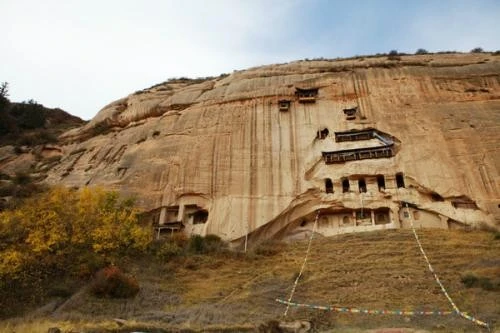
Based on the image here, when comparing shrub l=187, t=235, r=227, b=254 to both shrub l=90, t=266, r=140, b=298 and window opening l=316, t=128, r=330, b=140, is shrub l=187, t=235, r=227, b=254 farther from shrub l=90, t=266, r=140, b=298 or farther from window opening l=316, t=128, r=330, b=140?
window opening l=316, t=128, r=330, b=140

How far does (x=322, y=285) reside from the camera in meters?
18.6

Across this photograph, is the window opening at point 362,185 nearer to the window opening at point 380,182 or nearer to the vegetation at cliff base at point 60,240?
the window opening at point 380,182

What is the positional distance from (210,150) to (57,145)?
52.1ft

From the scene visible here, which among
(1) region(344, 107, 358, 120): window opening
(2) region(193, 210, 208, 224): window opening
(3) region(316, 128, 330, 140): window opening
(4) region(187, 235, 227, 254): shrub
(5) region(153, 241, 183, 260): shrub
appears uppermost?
(1) region(344, 107, 358, 120): window opening

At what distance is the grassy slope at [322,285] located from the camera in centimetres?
1532

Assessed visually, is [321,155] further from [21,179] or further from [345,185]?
[21,179]

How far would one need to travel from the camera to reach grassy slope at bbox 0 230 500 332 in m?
15.3

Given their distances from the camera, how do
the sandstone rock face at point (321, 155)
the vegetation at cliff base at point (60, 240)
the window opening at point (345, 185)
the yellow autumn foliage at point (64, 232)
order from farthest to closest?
the window opening at point (345, 185)
the sandstone rock face at point (321, 155)
the yellow autumn foliage at point (64, 232)
the vegetation at cliff base at point (60, 240)

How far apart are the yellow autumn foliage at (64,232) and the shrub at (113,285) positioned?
8.79 feet

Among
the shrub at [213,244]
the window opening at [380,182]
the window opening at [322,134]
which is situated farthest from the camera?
the window opening at [322,134]

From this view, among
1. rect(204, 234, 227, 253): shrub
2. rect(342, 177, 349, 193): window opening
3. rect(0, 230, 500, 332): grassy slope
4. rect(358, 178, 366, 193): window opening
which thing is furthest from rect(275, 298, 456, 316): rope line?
rect(358, 178, 366, 193): window opening

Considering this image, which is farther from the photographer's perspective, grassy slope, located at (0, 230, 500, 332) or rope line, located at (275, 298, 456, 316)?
grassy slope, located at (0, 230, 500, 332)

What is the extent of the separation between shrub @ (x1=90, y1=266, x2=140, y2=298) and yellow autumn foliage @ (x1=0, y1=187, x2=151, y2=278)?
2679mm

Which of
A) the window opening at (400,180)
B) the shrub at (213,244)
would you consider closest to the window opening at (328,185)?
the window opening at (400,180)
